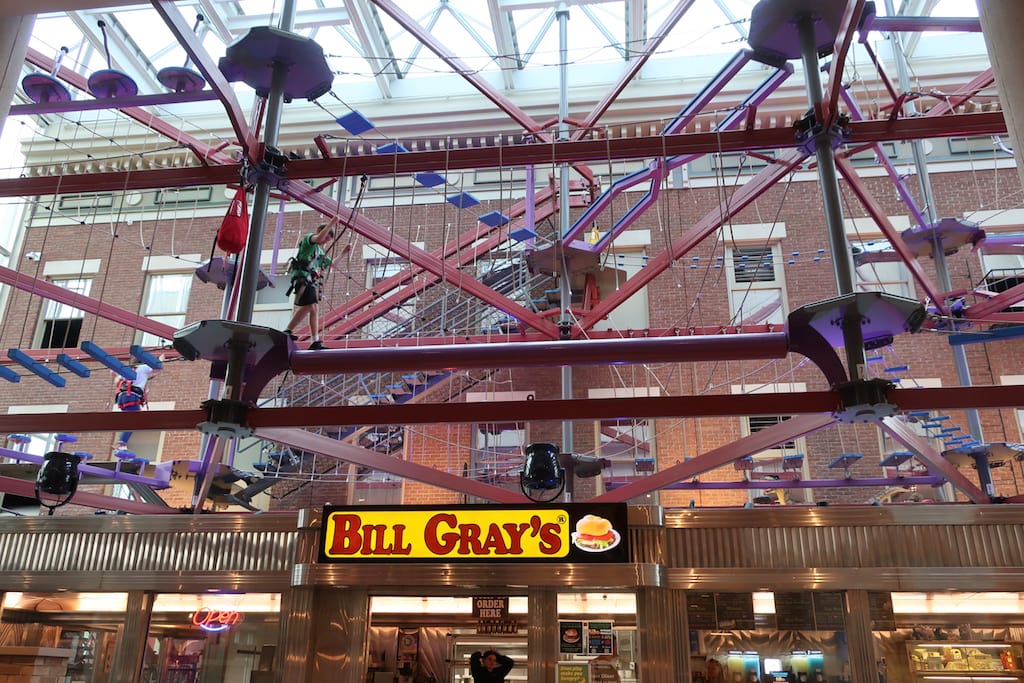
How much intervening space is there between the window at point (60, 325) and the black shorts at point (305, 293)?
13505 mm

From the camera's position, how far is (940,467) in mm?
11555

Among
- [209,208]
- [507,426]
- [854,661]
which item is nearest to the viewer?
[854,661]

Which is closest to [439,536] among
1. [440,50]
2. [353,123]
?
[353,123]

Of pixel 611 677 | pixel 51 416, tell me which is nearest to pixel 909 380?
pixel 611 677

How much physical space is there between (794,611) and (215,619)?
8.00m

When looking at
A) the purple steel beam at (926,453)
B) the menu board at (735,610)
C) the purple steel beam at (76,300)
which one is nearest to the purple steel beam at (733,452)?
the purple steel beam at (926,453)

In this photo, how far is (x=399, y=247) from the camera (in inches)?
434

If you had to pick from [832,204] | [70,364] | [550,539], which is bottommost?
[550,539]

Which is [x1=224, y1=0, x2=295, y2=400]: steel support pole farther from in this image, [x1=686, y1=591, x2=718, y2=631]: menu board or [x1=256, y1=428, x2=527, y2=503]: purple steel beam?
[x1=686, y1=591, x2=718, y2=631]: menu board

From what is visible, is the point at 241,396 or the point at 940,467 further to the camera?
the point at 940,467

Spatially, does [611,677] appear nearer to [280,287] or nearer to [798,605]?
[798,605]

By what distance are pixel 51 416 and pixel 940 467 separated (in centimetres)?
1114

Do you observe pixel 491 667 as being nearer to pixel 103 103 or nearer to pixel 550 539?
pixel 550 539

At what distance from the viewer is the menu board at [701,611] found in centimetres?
1087
